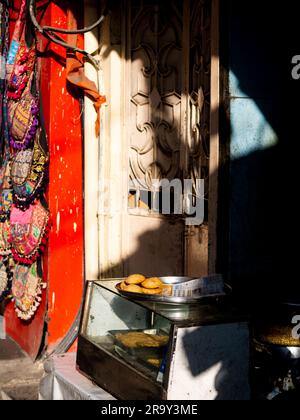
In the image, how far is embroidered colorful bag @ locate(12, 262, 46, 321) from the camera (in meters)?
5.65

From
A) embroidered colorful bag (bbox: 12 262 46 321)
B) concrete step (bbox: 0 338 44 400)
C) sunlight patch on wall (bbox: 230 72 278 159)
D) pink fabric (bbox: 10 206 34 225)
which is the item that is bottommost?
concrete step (bbox: 0 338 44 400)

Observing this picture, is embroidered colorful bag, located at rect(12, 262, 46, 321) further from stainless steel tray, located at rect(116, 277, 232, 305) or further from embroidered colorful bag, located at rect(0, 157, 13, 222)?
stainless steel tray, located at rect(116, 277, 232, 305)

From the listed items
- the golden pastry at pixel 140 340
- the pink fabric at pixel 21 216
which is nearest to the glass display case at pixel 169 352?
the golden pastry at pixel 140 340

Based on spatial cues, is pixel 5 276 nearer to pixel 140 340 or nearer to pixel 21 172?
pixel 21 172

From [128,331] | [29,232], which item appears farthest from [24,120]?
[128,331]

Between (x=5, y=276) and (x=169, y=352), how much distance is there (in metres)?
3.65

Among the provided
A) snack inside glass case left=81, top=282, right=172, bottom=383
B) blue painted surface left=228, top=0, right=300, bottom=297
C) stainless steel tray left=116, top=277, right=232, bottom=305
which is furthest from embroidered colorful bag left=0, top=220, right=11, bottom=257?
stainless steel tray left=116, top=277, right=232, bottom=305

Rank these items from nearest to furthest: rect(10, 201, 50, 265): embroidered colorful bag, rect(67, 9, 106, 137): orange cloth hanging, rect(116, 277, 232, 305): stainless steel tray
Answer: rect(116, 277, 232, 305): stainless steel tray < rect(67, 9, 106, 137): orange cloth hanging < rect(10, 201, 50, 265): embroidered colorful bag

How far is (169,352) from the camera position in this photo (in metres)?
2.86

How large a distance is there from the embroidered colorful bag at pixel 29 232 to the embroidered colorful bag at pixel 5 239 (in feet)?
0.47

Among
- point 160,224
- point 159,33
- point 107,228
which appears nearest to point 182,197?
point 160,224

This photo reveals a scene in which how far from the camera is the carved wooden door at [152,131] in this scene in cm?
468

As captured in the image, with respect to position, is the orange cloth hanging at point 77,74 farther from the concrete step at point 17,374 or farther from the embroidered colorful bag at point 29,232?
the concrete step at point 17,374

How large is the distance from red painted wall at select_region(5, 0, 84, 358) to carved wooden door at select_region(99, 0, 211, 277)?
22cm
